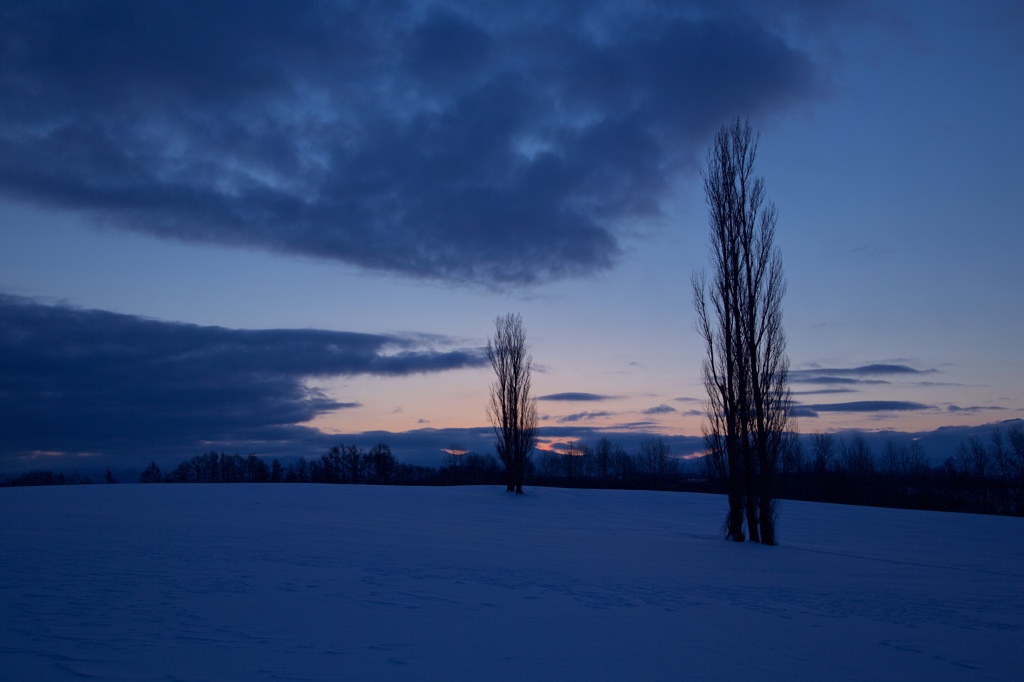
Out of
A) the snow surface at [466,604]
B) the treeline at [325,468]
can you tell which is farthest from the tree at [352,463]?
the snow surface at [466,604]

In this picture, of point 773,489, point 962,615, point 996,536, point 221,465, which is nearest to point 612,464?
point 221,465

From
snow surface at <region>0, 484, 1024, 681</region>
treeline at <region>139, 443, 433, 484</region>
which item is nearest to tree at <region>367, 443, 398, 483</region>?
treeline at <region>139, 443, 433, 484</region>

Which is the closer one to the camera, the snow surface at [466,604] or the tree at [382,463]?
the snow surface at [466,604]

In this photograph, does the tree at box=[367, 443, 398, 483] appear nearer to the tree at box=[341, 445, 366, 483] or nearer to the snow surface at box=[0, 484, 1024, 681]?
the tree at box=[341, 445, 366, 483]

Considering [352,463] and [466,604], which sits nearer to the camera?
[466,604]

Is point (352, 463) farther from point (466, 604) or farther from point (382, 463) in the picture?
point (466, 604)

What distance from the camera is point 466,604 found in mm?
7926

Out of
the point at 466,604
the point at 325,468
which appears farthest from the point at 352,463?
the point at 466,604

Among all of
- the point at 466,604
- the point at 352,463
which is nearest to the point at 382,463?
the point at 352,463

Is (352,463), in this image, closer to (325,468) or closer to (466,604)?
Answer: (325,468)

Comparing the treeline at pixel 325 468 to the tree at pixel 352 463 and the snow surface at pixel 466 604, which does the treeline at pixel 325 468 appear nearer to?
the tree at pixel 352 463

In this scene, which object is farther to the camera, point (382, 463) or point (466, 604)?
point (382, 463)

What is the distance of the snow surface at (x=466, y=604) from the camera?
18.9ft

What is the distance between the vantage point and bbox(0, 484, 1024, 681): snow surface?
5.77 metres
